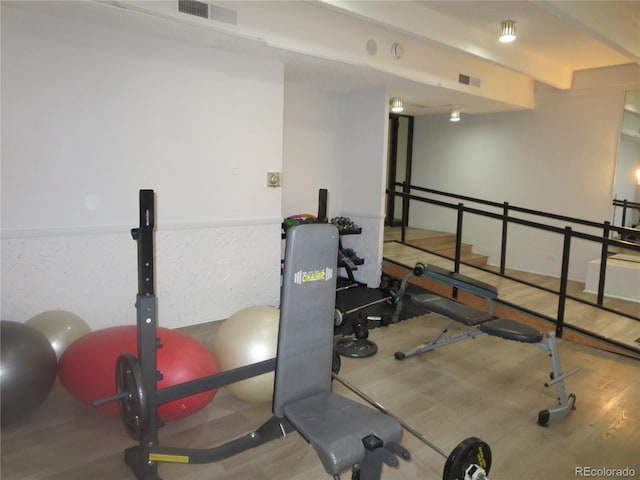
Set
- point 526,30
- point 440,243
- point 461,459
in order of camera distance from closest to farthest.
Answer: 1. point 461,459
2. point 526,30
3. point 440,243

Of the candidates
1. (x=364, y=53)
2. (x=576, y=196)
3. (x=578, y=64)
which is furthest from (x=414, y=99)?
(x=576, y=196)

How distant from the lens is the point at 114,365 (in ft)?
7.51

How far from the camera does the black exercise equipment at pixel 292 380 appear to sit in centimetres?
171

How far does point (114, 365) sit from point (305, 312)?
3.69 ft

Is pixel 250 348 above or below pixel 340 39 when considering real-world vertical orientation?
below

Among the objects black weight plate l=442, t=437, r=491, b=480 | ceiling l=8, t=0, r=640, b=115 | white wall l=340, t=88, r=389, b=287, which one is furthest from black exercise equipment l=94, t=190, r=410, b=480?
white wall l=340, t=88, r=389, b=287

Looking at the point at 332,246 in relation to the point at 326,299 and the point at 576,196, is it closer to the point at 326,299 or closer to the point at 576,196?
the point at 326,299

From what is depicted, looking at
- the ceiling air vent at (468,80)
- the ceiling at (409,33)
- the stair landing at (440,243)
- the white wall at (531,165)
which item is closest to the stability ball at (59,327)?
the ceiling at (409,33)

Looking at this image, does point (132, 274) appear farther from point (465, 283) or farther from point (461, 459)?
point (461, 459)

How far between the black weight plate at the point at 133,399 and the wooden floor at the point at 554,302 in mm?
3525

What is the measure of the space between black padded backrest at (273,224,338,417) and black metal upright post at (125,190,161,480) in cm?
52

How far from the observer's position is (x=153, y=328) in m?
1.83

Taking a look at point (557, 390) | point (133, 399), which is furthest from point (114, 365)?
point (557, 390)

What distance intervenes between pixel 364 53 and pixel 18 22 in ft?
8.64
